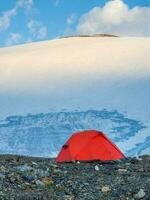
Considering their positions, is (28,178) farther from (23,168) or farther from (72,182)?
(23,168)

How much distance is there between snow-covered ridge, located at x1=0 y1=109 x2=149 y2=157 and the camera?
14328 mm

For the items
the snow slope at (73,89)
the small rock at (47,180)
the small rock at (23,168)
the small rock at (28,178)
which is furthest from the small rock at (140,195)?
the snow slope at (73,89)

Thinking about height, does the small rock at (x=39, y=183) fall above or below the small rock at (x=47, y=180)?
below

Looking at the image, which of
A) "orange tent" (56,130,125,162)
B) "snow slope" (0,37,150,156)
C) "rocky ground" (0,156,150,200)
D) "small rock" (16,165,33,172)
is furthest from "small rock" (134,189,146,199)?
"snow slope" (0,37,150,156)

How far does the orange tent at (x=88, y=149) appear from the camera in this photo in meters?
9.18

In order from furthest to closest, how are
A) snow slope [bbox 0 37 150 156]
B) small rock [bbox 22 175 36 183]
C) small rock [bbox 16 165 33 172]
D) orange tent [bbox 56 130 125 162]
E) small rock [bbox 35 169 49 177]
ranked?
1. snow slope [bbox 0 37 150 156]
2. orange tent [bbox 56 130 125 162]
3. small rock [bbox 16 165 33 172]
4. small rock [bbox 35 169 49 177]
5. small rock [bbox 22 175 36 183]

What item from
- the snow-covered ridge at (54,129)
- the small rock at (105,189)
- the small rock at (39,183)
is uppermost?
the snow-covered ridge at (54,129)

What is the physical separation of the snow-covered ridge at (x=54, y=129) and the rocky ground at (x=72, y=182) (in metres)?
6.26

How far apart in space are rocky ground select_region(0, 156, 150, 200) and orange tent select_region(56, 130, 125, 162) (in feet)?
5.38

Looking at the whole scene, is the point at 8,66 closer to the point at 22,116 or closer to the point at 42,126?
the point at 22,116

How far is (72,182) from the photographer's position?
614 cm

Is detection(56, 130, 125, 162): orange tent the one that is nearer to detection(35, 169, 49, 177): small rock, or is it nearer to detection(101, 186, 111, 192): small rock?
detection(35, 169, 49, 177): small rock

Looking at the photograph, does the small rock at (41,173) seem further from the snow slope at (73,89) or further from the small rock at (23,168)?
the snow slope at (73,89)

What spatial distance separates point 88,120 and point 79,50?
13719mm
